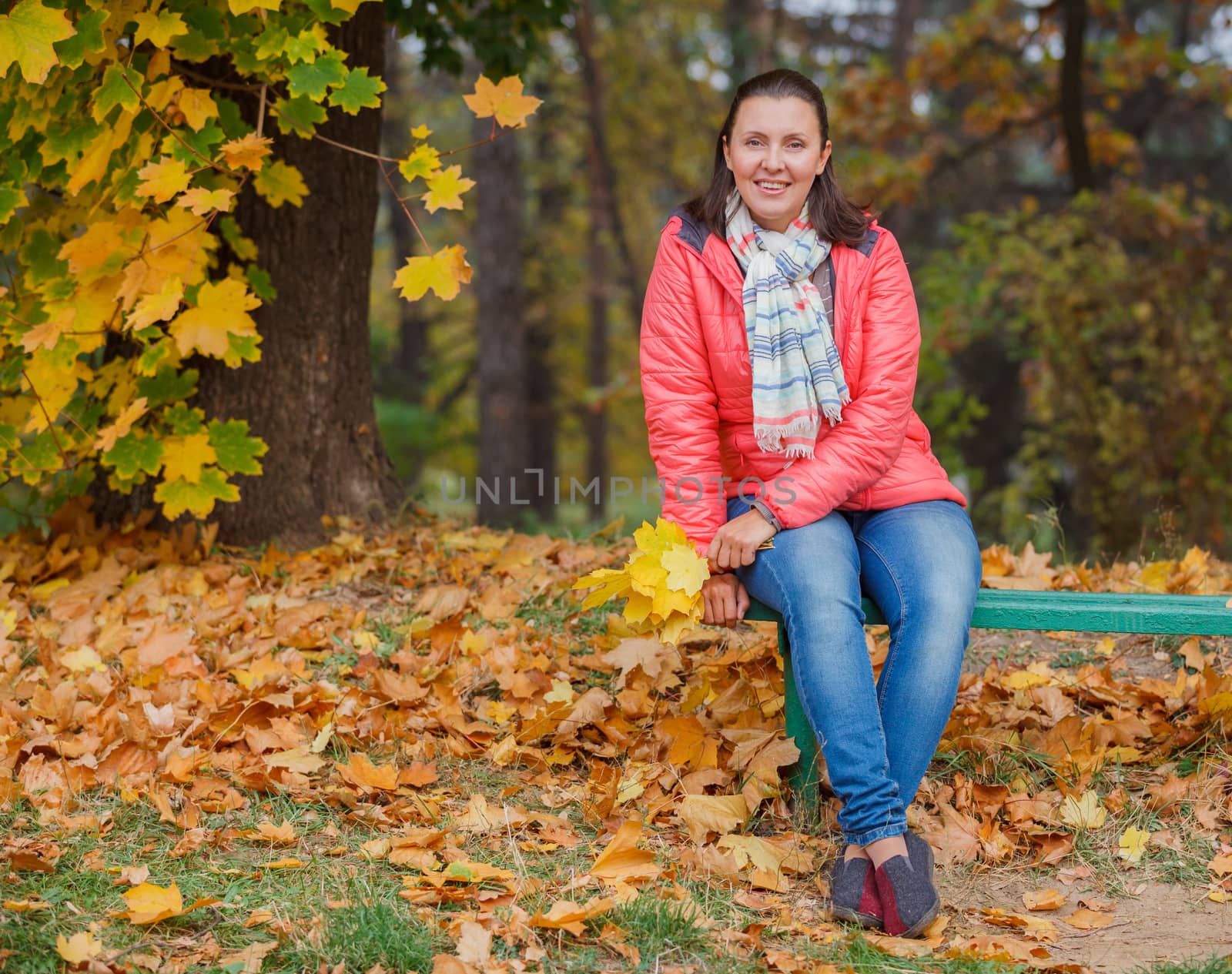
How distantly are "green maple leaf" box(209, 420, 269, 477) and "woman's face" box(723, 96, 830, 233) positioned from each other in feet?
6.27

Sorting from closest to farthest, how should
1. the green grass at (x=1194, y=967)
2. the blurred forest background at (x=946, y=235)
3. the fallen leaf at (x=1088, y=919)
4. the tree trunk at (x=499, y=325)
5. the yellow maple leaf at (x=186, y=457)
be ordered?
the green grass at (x=1194, y=967) → the fallen leaf at (x=1088, y=919) → the yellow maple leaf at (x=186, y=457) → the blurred forest background at (x=946, y=235) → the tree trunk at (x=499, y=325)

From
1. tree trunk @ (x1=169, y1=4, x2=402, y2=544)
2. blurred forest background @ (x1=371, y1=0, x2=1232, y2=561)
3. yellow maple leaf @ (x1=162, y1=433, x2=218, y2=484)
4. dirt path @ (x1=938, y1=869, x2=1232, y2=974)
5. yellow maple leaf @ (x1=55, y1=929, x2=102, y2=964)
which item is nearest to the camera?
yellow maple leaf @ (x1=55, y1=929, x2=102, y2=964)

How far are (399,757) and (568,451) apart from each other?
66.5 ft

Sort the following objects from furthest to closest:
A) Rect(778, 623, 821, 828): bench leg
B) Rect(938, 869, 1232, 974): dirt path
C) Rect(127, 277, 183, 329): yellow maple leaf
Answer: Rect(127, 277, 183, 329): yellow maple leaf, Rect(778, 623, 821, 828): bench leg, Rect(938, 869, 1232, 974): dirt path

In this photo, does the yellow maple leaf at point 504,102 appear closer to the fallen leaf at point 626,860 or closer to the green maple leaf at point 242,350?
the green maple leaf at point 242,350

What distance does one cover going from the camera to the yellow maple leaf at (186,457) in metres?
3.73

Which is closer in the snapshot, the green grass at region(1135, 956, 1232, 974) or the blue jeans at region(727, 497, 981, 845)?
the green grass at region(1135, 956, 1232, 974)

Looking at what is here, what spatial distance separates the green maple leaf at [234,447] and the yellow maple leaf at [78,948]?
6.63ft

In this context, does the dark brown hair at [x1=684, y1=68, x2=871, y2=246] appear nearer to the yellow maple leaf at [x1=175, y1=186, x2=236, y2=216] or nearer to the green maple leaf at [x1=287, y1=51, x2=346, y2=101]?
the green maple leaf at [x1=287, y1=51, x2=346, y2=101]

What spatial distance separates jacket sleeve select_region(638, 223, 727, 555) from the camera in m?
2.73

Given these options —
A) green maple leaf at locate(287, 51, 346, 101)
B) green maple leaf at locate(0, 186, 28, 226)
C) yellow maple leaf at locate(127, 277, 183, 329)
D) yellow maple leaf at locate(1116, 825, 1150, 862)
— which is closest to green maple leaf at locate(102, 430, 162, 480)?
yellow maple leaf at locate(127, 277, 183, 329)

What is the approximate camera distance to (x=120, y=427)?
3539 millimetres

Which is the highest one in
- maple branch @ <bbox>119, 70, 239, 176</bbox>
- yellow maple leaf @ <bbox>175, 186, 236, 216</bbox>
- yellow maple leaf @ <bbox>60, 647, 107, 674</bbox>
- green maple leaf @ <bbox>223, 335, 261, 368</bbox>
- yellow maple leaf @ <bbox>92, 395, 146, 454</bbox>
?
maple branch @ <bbox>119, 70, 239, 176</bbox>

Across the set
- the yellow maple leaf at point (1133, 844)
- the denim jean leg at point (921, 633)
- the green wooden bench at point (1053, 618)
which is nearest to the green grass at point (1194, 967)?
the yellow maple leaf at point (1133, 844)
